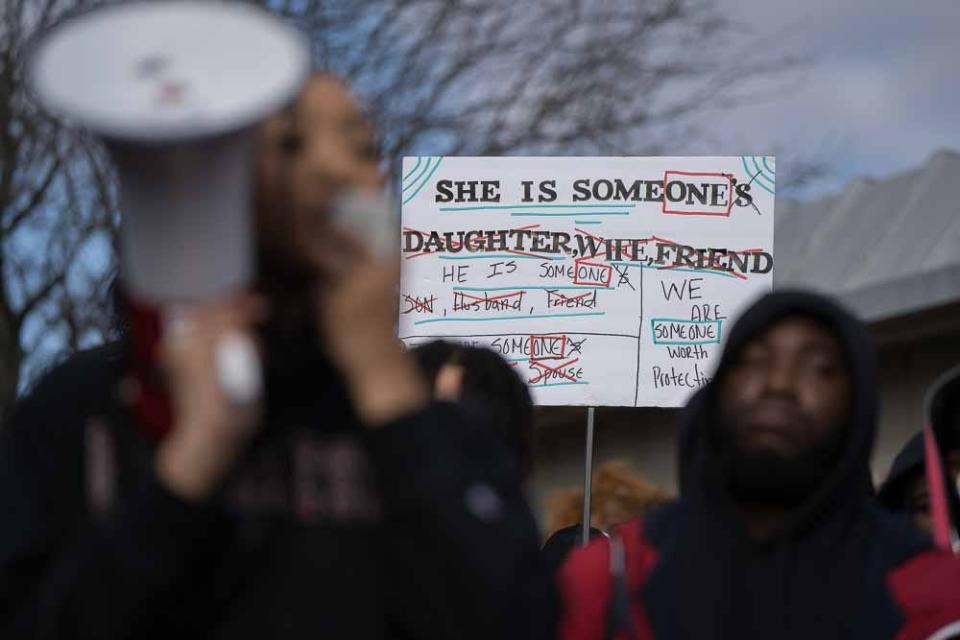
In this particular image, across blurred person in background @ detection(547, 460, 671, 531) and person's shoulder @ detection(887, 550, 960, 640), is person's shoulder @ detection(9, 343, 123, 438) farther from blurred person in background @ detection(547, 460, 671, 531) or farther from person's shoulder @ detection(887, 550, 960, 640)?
blurred person in background @ detection(547, 460, 671, 531)

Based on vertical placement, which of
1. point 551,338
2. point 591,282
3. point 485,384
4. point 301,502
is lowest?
point 301,502

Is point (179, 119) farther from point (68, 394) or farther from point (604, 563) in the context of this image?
point (604, 563)

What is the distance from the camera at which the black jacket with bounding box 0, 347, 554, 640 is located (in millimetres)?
1741

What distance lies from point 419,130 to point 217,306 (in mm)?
11733

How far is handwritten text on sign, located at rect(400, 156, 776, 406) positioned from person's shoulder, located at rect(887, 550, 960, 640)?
10.0 ft

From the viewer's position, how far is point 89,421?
6.23 feet

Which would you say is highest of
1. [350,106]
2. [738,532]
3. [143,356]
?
[350,106]

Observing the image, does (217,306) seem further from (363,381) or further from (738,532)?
(738,532)

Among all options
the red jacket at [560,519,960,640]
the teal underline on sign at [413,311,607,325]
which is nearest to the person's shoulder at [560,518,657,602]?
the red jacket at [560,519,960,640]

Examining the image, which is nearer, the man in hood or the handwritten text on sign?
the man in hood

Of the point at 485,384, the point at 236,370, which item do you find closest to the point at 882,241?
the point at 485,384

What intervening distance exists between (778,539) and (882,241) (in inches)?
359

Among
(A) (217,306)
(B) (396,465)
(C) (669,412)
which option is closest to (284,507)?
(B) (396,465)

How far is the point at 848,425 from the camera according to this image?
8.91 feet
